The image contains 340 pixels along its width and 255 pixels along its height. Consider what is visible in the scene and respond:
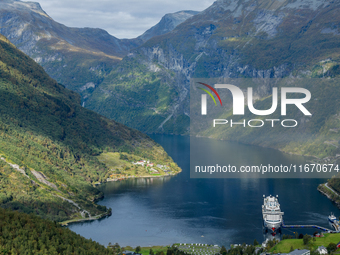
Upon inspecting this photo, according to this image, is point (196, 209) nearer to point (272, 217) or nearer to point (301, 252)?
point (272, 217)

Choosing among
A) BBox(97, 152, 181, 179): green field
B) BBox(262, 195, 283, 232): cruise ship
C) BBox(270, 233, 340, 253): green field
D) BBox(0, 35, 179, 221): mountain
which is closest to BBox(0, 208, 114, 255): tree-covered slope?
BBox(270, 233, 340, 253): green field

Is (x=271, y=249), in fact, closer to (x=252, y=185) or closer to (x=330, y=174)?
(x=252, y=185)

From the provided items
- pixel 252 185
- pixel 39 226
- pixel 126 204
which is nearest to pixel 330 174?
pixel 252 185

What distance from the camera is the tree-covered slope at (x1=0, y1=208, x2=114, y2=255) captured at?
255 feet

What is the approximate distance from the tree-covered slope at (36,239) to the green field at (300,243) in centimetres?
3388

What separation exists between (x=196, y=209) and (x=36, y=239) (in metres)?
63.3

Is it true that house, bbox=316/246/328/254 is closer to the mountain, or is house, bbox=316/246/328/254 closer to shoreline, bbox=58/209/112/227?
shoreline, bbox=58/209/112/227

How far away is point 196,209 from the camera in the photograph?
137125 millimetres

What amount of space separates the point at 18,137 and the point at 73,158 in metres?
23.5

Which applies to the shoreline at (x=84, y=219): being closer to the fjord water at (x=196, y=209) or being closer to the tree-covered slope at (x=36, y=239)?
the fjord water at (x=196, y=209)

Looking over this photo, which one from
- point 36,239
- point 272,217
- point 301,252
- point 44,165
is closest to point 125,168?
point 44,165

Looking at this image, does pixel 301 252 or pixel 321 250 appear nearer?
pixel 301 252

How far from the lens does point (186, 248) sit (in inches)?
4092

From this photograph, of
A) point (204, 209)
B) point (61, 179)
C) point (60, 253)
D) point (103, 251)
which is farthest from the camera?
point (61, 179)
